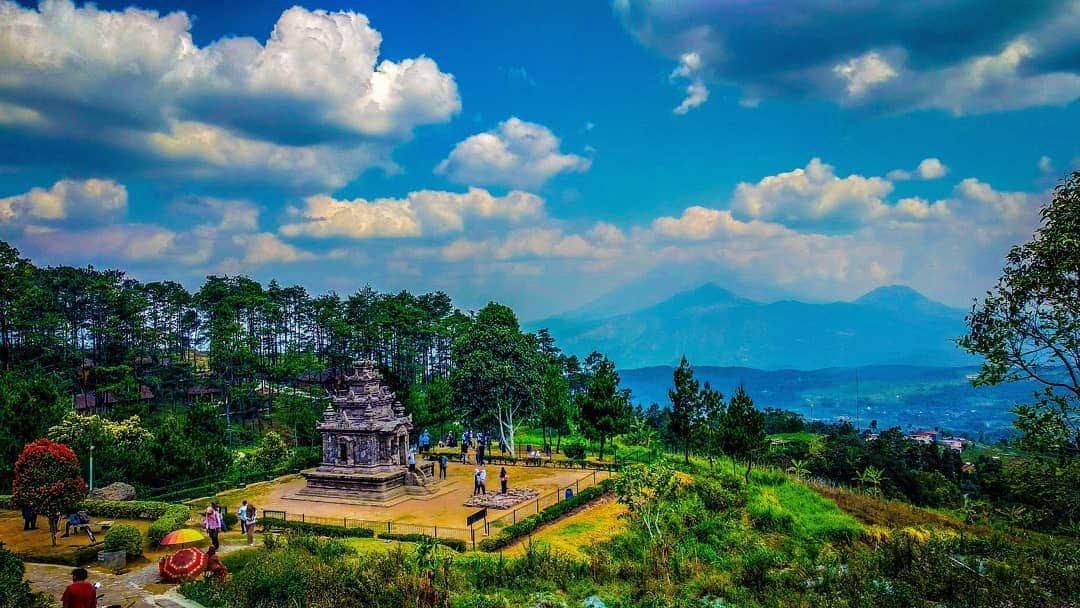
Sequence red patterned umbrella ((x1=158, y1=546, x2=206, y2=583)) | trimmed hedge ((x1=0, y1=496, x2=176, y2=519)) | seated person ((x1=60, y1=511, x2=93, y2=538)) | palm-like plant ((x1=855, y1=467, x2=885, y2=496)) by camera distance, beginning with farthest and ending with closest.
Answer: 1. palm-like plant ((x1=855, y1=467, x2=885, y2=496))
2. trimmed hedge ((x1=0, y1=496, x2=176, y2=519))
3. seated person ((x1=60, y1=511, x2=93, y2=538))
4. red patterned umbrella ((x1=158, y1=546, x2=206, y2=583))

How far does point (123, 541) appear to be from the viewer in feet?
68.0

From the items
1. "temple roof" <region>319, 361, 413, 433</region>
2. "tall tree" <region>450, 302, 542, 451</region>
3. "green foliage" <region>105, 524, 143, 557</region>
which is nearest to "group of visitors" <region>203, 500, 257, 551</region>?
"green foliage" <region>105, 524, 143, 557</region>

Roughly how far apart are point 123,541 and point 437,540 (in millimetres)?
9800

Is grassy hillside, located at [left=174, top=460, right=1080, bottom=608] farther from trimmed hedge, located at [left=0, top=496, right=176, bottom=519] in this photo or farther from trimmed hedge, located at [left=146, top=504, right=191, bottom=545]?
trimmed hedge, located at [left=0, top=496, right=176, bottom=519]

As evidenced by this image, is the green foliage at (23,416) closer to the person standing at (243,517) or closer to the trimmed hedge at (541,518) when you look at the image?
the person standing at (243,517)

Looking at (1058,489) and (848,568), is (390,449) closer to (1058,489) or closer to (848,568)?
(848,568)

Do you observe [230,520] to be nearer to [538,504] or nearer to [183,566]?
[183,566]

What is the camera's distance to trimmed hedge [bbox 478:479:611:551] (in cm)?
2305

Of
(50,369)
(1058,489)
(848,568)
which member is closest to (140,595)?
(848,568)

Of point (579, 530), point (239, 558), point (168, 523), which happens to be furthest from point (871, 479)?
point (168, 523)

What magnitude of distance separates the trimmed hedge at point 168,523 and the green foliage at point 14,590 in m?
7.76

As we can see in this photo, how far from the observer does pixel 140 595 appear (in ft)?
57.5

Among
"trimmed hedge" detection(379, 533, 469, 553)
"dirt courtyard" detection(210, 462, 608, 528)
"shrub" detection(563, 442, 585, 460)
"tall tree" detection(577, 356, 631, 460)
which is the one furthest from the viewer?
"shrub" detection(563, 442, 585, 460)

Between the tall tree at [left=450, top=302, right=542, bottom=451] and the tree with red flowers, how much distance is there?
806 inches
